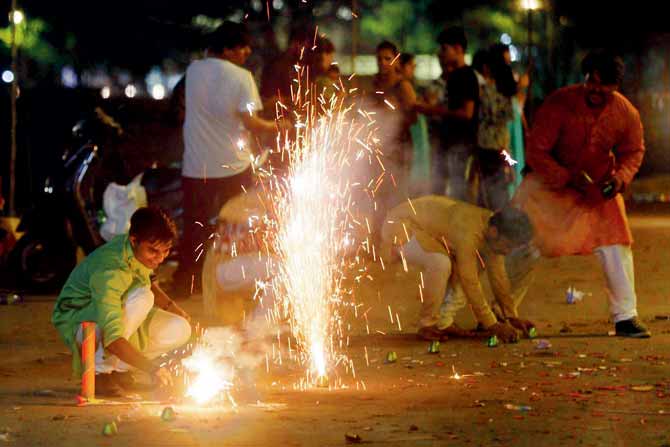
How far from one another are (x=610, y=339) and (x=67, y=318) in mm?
3742

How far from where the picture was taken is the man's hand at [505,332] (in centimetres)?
909

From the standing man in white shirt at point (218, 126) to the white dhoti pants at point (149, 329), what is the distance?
2.95 m

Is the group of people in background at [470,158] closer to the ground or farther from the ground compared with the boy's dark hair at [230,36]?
→ closer to the ground

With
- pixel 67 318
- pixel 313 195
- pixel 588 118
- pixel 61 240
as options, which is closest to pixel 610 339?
pixel 588 118

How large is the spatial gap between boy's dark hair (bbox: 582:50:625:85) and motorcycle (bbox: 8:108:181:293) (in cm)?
426

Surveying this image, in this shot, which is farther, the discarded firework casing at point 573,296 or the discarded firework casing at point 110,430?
the discarded firework casing at point 573,296

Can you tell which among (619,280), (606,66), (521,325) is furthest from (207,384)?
→ (606,66)

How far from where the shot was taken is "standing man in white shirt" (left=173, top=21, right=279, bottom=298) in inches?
417

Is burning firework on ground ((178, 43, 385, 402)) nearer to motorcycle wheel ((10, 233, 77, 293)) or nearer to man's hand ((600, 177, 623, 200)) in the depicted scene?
man's hand ((600, 177, 623, 200))

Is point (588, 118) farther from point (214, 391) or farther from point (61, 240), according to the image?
point (61, 240)

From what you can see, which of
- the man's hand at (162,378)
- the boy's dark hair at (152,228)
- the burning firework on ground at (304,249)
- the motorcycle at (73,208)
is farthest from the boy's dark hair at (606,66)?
the motorcycle at (73,208)

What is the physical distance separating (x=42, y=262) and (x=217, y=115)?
2293mm

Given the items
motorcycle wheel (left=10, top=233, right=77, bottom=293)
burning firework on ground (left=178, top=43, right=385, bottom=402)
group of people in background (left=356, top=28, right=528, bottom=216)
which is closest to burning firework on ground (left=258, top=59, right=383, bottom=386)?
burning firework on ground (left=178, top=43, right=385, bottom=402)

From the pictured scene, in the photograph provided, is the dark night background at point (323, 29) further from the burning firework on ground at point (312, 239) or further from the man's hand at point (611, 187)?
the man's hand at point (611, 187)
